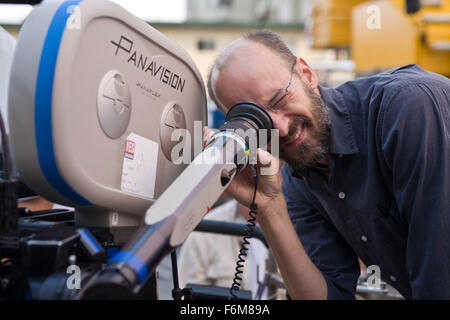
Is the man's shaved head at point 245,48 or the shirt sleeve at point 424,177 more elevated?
the man's shaved head at point 245,48

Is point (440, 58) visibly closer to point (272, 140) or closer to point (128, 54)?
point (272, 140)

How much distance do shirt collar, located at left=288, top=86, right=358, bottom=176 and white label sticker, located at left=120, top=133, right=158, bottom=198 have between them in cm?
72

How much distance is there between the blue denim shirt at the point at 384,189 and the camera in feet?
3.72

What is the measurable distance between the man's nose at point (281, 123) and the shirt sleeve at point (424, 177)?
0.96 ft

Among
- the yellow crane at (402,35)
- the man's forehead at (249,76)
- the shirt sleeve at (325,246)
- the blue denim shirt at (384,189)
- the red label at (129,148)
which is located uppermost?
the yellow crane at (402,35)

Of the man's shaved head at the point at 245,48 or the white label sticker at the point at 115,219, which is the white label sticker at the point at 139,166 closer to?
the white label sticker at the point at 115,219

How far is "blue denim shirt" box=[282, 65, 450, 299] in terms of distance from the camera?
113cm

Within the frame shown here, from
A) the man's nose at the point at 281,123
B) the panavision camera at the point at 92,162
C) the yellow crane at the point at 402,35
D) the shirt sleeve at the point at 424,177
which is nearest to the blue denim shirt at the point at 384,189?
the shirt sleeve at the point at 424,177

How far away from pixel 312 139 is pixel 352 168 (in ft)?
0.56

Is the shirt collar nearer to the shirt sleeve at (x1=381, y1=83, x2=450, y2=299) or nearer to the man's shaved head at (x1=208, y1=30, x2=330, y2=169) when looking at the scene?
the man's shaved head at (x1=208, y1=30, x2=330, y2=169)

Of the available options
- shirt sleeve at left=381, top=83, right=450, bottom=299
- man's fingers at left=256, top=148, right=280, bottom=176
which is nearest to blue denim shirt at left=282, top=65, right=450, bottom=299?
shirt sleeve at left=381, top=83, right=450, bottom=299

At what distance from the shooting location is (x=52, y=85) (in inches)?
27.7
